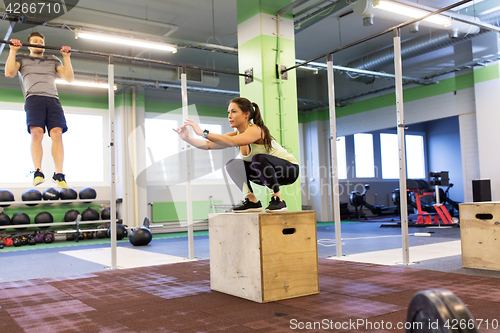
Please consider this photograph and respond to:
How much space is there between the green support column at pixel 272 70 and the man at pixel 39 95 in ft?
9.25

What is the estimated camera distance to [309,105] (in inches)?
473

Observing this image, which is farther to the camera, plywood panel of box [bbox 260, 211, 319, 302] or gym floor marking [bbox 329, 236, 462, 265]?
gym floor marking [bbox 329, 236, 462, 265]

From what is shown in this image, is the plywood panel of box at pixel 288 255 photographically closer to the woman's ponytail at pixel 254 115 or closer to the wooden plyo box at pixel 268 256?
the wooden plyo box at pixel 268 256

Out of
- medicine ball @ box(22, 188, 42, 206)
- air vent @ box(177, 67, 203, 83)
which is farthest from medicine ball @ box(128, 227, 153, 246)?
air vent @ box(177, 67, 203, 83)

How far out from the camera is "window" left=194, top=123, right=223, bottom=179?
10742mm

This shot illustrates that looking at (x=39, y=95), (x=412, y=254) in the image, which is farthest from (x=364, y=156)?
(x=39, y=95)

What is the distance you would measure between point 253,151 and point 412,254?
264 cm

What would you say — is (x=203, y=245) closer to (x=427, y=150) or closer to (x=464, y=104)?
(x=464, y=104)

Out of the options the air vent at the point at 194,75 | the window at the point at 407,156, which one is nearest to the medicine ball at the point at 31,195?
the air vent at the point at 194,75

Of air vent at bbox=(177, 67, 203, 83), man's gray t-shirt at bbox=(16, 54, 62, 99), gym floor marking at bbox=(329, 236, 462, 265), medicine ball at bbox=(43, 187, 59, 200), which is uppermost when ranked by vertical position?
air vent at bbox=(177, 67, 203, 83)

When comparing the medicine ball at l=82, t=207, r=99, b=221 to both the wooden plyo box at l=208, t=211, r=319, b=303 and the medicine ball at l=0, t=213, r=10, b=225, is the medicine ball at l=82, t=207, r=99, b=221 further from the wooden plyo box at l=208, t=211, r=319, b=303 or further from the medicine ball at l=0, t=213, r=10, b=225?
the wooden plyo box at l=208, t=211, r=319, b=303

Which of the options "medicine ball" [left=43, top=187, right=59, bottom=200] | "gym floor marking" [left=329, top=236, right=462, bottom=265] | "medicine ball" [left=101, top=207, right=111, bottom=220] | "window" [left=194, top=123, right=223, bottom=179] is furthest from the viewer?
"window" [left=194, top=123, right=223, bottom=179]

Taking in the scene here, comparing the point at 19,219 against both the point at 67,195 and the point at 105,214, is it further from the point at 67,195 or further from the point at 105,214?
the point at 105,214

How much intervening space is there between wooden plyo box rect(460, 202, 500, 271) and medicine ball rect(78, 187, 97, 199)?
25.6 ft
